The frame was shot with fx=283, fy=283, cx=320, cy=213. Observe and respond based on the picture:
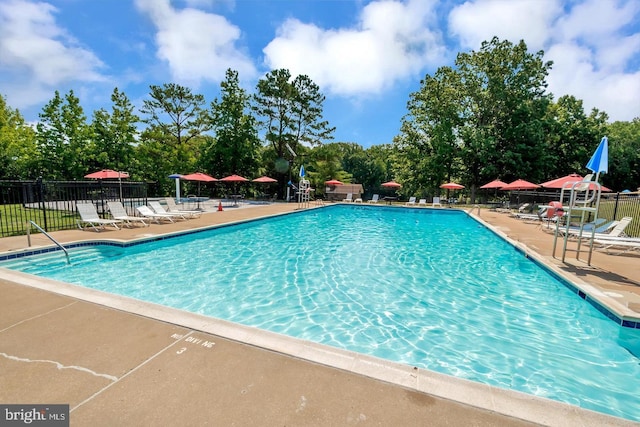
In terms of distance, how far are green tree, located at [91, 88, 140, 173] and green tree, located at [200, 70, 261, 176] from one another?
6.87 metres

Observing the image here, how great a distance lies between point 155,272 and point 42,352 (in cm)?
391

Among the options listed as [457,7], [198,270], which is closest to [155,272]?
[198,270]

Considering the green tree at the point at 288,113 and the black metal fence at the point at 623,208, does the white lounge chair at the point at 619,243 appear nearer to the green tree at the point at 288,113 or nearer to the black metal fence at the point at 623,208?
the black metal fence at the point at 623,208

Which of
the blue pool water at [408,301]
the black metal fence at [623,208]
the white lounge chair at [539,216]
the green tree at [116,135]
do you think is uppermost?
the green tree at [116,135]

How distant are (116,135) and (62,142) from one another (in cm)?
345

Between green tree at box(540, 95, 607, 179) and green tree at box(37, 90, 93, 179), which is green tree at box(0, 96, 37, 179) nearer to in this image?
green tree at box(37, 90, 93, 179)

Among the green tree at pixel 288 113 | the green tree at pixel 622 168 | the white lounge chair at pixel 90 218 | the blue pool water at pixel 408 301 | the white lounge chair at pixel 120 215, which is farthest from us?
the green tree at pixel 622 168

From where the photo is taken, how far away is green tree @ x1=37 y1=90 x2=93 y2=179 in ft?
60.4

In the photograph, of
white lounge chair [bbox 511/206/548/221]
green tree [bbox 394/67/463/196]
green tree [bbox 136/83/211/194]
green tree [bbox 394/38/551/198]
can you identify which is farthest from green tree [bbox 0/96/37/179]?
green tree [bbox 394/38/551/198]

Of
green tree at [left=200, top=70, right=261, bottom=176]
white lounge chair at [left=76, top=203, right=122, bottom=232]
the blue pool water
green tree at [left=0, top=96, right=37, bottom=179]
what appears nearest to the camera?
the blue pool water

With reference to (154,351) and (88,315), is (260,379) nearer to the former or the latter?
(154,351)

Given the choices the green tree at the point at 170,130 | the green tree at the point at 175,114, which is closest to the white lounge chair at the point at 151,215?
the green tree at the point at 170,130

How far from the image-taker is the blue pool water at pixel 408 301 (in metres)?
3.43

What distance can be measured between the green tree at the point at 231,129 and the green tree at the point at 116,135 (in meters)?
6.87
